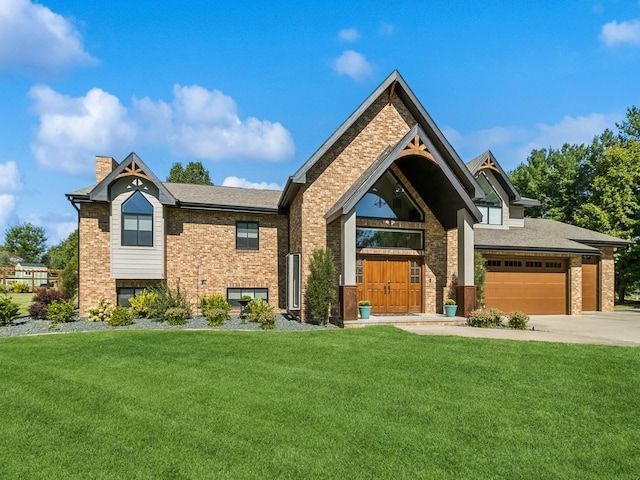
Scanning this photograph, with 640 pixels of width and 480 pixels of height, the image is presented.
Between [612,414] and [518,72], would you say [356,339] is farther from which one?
[518,72]

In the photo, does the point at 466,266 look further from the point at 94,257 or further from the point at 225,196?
the point at 94,257

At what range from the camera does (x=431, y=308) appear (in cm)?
1519

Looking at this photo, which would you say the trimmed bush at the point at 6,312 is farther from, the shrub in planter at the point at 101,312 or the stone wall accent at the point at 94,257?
the shrub in planter at the point at 101,312

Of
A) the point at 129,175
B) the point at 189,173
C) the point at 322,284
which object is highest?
the point at 189,173

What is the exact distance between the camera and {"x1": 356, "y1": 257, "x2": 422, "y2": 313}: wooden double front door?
14656 millimetres

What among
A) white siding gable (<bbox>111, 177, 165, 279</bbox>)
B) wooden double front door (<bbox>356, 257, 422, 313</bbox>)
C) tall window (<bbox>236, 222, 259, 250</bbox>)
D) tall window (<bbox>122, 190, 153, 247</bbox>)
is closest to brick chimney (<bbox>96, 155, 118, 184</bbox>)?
white siding gable (<bbox>111, 177, 165, 279</bbox>)

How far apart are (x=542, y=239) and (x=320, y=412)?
17787 millimetres

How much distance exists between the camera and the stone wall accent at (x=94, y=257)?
15125mm

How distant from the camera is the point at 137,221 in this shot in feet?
49.1

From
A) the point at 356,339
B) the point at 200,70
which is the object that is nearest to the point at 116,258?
the point at 200,70

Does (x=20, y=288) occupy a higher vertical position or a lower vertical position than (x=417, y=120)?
lower

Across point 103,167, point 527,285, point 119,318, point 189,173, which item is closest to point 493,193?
point 527,285

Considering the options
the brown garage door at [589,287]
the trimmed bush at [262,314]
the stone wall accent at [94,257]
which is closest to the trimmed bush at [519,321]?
the trimmed bush at [262,314]

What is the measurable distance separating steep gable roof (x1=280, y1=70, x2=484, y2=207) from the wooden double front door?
11.8 ft
